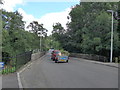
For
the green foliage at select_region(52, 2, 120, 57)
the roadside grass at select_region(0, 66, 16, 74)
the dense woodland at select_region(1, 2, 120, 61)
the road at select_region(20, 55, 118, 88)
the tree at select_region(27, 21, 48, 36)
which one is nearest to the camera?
the road at select_region(20, 55, 118, 88)

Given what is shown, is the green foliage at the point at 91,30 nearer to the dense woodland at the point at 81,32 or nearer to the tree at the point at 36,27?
the dense woodland at the point at 81,32

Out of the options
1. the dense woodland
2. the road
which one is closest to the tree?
the dense woodland

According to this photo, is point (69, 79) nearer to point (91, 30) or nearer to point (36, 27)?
point (91, 30)

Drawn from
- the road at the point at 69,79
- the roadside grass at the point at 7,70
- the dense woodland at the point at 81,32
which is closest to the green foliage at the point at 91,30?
the dense woodland at the point at 81,32

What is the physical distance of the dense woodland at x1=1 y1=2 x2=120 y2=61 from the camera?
23309mm

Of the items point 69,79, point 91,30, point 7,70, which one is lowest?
point 69,79

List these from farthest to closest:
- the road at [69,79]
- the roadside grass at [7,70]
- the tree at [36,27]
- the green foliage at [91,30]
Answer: the tree at [36,27]
the green foliage at [91,30]
the roadside grass at [7,70]
the road at [69,79]

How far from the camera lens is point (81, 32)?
132ft

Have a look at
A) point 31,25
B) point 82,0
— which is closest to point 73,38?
point 82,0

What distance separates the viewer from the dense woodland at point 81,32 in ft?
76.5

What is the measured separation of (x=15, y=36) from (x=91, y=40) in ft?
46.6

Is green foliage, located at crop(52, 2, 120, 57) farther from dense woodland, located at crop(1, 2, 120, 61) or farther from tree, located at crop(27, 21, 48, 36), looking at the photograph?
tree, located at crop(27, 21, 48, 36)

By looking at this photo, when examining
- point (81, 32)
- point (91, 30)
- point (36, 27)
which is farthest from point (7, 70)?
point (36, 27)

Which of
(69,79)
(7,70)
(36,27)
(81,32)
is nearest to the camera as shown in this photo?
(69,79)
